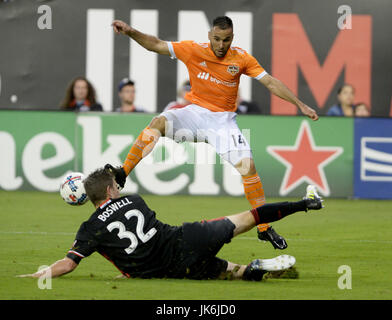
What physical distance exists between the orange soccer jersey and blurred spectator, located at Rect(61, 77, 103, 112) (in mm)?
6214

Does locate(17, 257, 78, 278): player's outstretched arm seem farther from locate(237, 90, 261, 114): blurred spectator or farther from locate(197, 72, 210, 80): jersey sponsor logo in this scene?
locate(237, 90, 261, 114): blurred spectator

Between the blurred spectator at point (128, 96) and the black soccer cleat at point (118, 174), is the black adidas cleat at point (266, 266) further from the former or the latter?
the blurred spectator at point (128, 96)

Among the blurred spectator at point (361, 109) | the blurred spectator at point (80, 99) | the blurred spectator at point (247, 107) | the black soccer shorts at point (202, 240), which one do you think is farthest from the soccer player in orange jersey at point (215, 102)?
the blurred spectator at point (361, 109)

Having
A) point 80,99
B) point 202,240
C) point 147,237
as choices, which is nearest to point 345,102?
point 80,99

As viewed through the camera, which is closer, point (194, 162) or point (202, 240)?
point (202, 240)

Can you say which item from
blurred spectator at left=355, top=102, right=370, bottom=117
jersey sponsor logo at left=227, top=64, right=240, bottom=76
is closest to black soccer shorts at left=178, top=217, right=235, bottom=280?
jersey sponsor logo at left=227, top=64, right=240, bottom=76

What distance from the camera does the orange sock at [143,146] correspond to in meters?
9.26

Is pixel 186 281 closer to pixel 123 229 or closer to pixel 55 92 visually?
pixel 123 229

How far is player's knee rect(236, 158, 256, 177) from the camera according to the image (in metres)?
9.16

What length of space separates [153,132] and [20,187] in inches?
262

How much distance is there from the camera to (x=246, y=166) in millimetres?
9172

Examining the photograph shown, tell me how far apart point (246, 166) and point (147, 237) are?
7.93 ft

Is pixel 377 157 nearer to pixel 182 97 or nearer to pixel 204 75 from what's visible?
pixel 182 97
